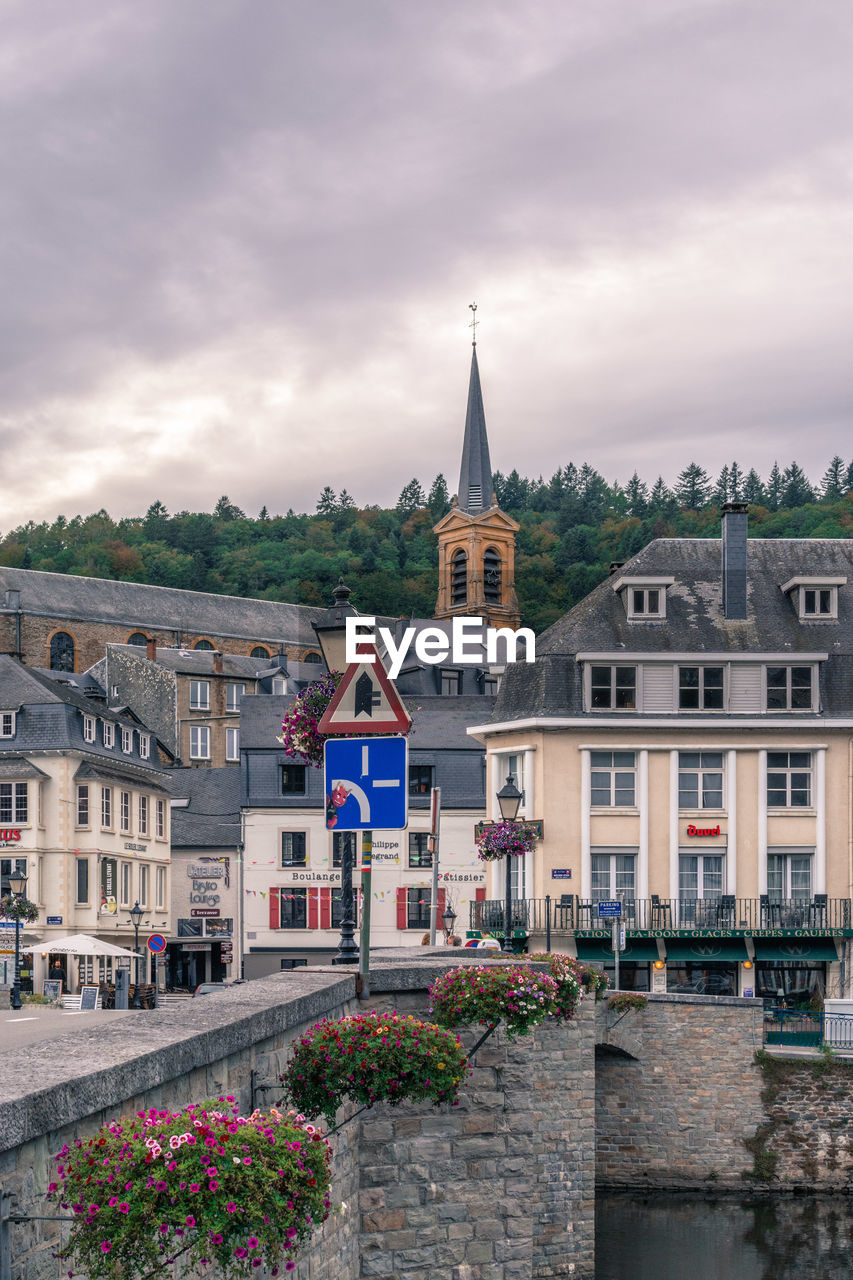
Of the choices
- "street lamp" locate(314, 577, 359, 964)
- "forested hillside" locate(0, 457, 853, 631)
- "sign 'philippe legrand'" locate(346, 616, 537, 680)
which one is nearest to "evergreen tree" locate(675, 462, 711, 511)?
"forested hillside" locate(0, 457, 853, 631)

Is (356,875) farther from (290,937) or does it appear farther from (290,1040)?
(290,1040)

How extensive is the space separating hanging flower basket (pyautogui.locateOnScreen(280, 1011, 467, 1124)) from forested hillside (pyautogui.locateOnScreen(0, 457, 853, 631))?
10702 centimetres

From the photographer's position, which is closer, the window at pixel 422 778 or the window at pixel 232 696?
the window at pixel 422 778

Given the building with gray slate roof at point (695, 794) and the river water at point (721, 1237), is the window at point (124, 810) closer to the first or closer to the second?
the building with gray slate roof at point (695, 794)

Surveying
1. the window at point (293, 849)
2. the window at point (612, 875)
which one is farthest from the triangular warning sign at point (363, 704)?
the window at point (293, 849)

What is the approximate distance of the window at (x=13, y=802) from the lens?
187 ft

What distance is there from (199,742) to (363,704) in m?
78.9

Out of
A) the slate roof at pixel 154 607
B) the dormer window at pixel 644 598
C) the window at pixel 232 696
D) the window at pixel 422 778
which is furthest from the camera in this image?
the slate roof at pixel 154 607

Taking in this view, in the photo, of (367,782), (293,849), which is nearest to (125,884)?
(293,849)

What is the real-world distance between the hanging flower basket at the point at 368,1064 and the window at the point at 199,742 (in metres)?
79.9

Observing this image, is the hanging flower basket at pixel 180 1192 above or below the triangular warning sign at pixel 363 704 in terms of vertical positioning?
below

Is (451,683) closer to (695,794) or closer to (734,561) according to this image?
(734,561)

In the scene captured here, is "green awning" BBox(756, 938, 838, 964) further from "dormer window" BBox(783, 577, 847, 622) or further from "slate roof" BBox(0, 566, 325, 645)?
"slate roof" BBox(0, 566, 325, 645)

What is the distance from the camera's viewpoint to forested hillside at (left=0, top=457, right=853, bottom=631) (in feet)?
437
